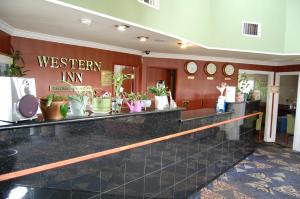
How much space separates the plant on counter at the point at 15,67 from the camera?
3.29 m

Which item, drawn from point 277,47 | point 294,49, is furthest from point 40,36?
point 294,49

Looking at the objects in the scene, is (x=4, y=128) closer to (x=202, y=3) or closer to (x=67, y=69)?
(x=67, y=69)

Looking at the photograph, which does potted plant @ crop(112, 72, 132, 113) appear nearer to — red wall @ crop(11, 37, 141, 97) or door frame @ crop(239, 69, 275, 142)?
red wall @ crop(11, 37, 141, 97)

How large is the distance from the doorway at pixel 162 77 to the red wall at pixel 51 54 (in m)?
1.35

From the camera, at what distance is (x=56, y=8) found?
258 centimetres

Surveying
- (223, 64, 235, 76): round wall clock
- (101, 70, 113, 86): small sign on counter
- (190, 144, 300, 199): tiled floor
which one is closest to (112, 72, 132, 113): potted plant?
(190, 144, 300, 199): tiled floor

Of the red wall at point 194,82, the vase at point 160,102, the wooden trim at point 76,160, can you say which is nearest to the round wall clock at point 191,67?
the red wall at point 194,82

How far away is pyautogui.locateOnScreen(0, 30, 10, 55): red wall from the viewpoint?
10.9ft

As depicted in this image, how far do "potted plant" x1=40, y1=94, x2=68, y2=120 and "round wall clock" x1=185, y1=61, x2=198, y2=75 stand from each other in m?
4.91

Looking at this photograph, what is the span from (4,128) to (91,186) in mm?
957

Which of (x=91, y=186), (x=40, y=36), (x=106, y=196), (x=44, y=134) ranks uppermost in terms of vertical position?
(x=40, y=36)

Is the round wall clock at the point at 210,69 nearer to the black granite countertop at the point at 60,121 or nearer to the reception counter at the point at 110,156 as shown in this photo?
the reception counter at the point at 110,156

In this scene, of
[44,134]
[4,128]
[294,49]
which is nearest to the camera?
[4,128]

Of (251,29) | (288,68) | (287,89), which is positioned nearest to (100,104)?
(251,29)
